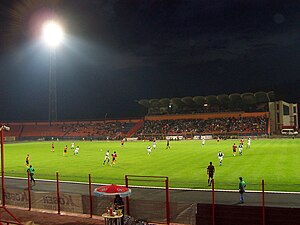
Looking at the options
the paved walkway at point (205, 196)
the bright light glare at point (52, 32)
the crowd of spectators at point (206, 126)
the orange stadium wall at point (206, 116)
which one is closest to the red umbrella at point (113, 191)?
the paved walkway at point (205, 196)

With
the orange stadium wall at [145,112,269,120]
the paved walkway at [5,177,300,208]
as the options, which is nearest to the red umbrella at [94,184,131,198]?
the paved walkway at [5,177,300,208]

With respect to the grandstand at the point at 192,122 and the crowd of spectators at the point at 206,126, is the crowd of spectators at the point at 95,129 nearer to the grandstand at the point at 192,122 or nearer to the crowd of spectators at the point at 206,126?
the grandstand at the point at 192,122

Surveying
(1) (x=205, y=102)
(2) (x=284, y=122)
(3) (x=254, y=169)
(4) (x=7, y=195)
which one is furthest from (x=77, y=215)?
(1) (x=205, y=102)

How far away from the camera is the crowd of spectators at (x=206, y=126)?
297 feet

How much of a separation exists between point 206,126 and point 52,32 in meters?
50.3

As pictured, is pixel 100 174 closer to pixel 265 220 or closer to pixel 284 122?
pixel 265 220

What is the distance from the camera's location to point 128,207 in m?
15.4

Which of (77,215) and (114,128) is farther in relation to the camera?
(114,128)

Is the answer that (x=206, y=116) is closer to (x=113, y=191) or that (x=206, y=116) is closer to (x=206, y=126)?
(x=206, y=126)

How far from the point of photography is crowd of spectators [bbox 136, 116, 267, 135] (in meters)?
90.6

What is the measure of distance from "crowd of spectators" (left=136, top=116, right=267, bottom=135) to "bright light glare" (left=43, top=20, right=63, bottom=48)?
138ft

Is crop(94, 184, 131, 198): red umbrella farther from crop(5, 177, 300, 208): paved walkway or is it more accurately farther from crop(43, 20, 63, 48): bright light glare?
crop(43, 20, 63, 48): bright light glare

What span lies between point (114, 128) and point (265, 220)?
331 ft

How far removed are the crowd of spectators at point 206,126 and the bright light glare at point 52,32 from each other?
4213 centimetres
